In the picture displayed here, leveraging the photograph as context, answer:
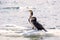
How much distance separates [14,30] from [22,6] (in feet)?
20.7

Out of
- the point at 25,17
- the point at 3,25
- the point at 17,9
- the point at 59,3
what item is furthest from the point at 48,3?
the point at 3,25

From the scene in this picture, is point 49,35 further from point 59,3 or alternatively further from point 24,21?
point 59,3

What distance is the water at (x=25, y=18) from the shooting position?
39.7 ft

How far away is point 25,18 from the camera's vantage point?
50.6 ft

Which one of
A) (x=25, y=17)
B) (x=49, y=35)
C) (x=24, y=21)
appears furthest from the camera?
(x=25, y=17)

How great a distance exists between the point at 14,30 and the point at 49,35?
147cm

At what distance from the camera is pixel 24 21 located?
1472 cm

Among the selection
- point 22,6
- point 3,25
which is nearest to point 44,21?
point 3,25

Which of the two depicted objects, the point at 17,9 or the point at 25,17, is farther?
the point at 17,9

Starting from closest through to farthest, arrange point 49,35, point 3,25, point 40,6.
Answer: point 49,35 < point 3,25 < point 40,6

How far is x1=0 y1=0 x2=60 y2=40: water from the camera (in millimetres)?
12094

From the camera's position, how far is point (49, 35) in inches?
476

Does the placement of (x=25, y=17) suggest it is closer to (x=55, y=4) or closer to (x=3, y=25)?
(x=3, y=25)

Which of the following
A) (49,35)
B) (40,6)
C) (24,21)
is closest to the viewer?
(49,35)
